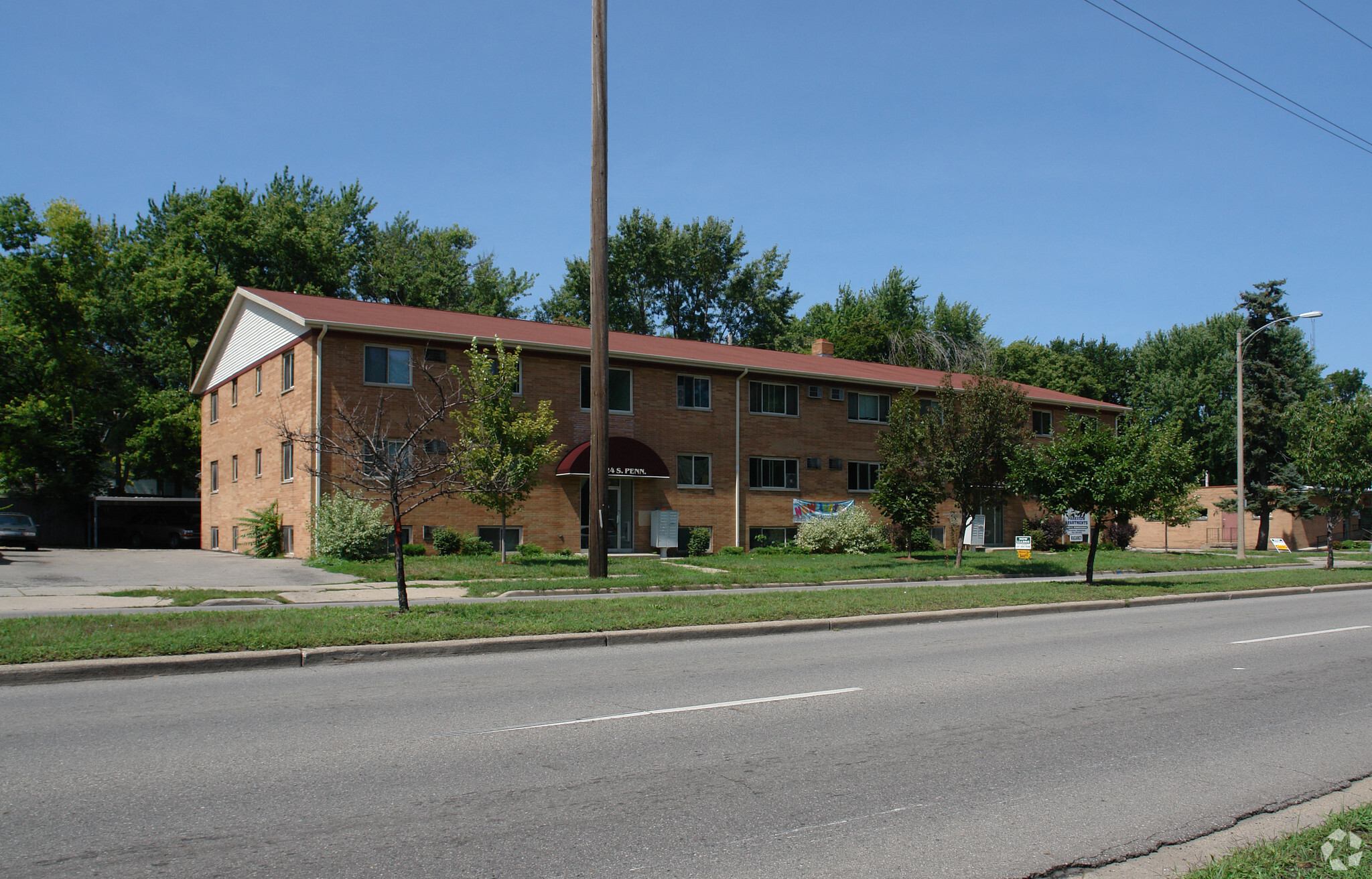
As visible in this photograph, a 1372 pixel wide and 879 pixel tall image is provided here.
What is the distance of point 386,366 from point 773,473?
13.3 meters

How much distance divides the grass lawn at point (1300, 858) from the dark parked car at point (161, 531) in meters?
42.6

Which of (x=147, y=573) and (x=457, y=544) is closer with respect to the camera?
(x=147, y=573)

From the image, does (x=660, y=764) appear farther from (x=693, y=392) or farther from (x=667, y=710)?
(x=693, y=392)

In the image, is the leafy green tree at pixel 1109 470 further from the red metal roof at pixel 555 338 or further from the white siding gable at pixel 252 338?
the white siding gable at pixel 252 338

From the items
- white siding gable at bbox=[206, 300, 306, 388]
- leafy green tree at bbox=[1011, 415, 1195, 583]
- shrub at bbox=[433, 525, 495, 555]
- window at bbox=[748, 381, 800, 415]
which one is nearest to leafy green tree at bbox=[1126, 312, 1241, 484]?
window at bbox=[748, 381, 800, 415]

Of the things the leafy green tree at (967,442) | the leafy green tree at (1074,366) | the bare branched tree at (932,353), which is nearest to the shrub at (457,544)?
the leafy green tree at (967,442)

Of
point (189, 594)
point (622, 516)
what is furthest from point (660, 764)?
point (622, 516)

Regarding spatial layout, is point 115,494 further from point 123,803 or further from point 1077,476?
point 123,803

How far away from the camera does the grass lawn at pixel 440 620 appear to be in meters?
9.86

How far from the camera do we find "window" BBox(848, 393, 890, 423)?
3547 cm

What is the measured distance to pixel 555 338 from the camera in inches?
1184

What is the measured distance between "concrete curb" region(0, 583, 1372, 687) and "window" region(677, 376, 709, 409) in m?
16.8

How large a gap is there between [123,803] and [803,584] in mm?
16406

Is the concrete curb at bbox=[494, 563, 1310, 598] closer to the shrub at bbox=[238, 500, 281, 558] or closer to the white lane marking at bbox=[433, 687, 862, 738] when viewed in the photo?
the white lane marking at bbox=[433, 687, 862, 738]
